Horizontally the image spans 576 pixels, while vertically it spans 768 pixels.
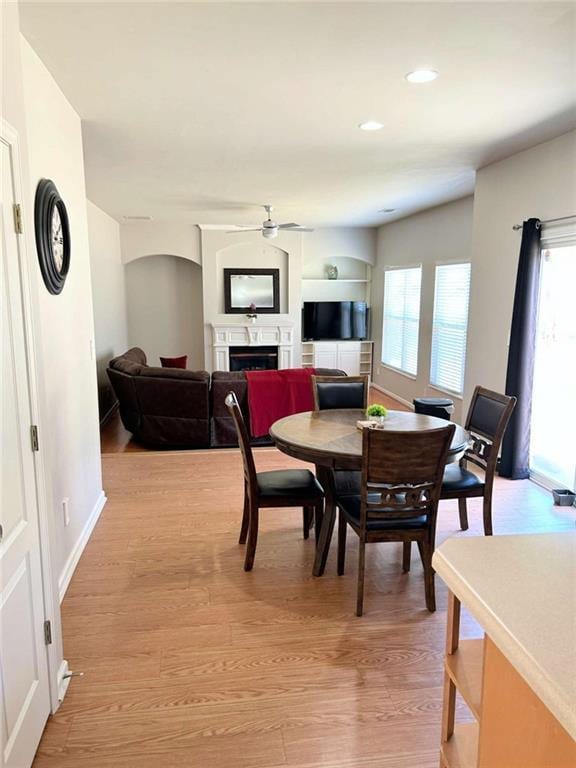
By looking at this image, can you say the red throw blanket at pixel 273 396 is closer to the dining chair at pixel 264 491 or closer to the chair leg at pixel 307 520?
the chair leg at pixel 307 520

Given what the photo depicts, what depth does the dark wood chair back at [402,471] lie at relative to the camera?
253cm

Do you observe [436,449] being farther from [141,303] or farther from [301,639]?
[141,303]

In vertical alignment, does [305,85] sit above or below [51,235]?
above

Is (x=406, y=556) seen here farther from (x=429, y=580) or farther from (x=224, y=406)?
(x=224, y=406)

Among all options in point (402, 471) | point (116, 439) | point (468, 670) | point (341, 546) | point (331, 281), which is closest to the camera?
point (468, 670)

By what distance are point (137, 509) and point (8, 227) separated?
8.96 ft

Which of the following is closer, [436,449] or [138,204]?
[436,449]

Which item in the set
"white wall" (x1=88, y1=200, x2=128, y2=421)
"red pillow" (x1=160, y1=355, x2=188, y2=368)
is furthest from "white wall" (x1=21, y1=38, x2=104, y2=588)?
"red pillow" (x1=160, y1=355, x2=188, y2=368)

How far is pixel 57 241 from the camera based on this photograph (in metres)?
2.92

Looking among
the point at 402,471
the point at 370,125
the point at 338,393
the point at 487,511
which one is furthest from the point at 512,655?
the point at 370,125

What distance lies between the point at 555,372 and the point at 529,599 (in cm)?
368

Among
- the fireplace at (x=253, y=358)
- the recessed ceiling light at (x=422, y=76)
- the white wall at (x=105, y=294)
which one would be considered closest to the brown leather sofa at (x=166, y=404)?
the white wall at (x=105, y=294)

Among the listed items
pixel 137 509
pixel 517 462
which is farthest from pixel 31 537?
pixel 517 462

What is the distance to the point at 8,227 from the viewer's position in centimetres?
171
